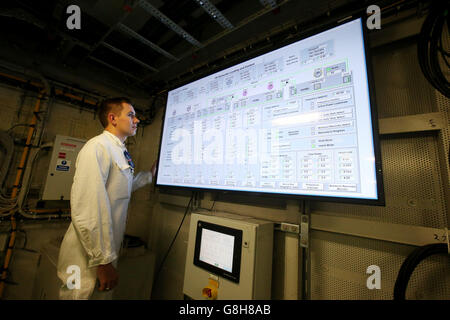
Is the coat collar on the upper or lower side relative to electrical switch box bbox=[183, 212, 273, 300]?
upper

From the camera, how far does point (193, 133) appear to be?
56.7 inches

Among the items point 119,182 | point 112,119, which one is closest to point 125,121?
point 112,119

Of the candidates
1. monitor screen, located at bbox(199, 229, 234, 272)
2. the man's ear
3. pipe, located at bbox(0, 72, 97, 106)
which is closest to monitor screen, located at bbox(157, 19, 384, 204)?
monitor screen, located at bbox(199, 229, 234, 272)

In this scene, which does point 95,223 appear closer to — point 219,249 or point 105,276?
point 105,276

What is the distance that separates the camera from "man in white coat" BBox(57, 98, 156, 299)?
92cm

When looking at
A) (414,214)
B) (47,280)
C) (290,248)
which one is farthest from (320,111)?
(47,280)

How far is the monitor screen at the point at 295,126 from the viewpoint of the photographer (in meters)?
0.81

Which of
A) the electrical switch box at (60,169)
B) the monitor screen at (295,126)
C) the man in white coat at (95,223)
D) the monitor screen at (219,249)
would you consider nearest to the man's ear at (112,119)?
the man in white coat at (95,223)

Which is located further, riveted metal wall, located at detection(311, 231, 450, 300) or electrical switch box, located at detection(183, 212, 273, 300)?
electrical switch box, located at detection(183, 212, 273, 300)

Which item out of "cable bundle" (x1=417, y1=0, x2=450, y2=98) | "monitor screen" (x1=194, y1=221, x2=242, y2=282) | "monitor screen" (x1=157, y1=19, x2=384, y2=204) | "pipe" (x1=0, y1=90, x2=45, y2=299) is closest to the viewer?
"cable bundle" (x1=417, y1=0, x2=450, y2=98)

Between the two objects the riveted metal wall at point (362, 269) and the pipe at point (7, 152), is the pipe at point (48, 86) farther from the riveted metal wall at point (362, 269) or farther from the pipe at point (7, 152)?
the riveted metal wall at point (362, 269)

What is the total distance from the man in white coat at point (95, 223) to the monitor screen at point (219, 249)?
1.60ft

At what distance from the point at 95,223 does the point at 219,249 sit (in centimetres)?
69

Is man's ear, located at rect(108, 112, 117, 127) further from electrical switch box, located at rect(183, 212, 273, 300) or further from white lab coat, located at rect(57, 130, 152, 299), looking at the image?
electrical switch box, located at rect(183, 212, 273, 300)
